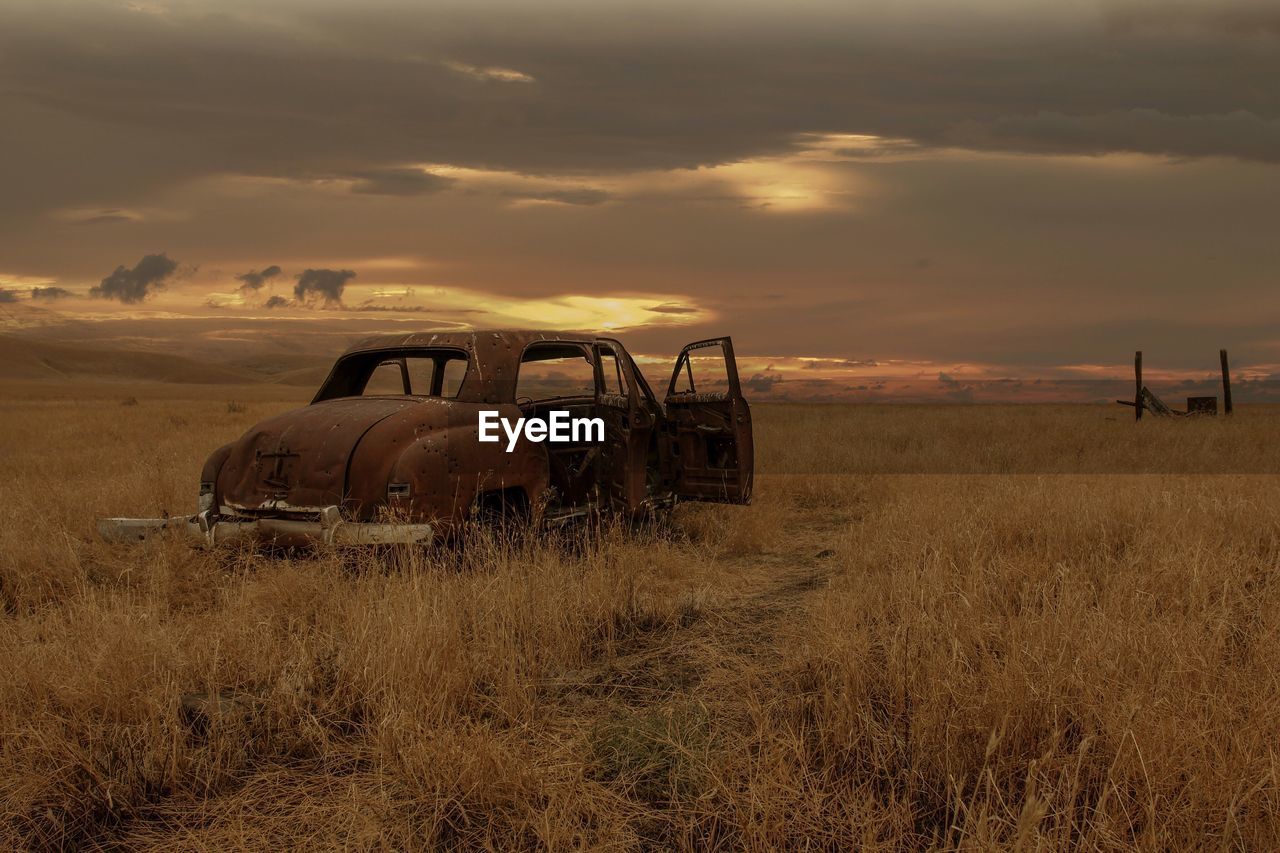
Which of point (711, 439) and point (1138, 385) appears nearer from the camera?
point (711, 439)

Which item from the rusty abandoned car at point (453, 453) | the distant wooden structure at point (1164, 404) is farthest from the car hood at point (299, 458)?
the distant wooden structure at point (1164, 404)

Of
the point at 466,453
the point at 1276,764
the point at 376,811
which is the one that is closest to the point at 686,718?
the point at 376,811

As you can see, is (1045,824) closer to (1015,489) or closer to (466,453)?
(466,453)

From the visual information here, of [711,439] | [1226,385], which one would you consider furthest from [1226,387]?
[711,439]

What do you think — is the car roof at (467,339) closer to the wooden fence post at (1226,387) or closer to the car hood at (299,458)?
the car hood at (299,458)

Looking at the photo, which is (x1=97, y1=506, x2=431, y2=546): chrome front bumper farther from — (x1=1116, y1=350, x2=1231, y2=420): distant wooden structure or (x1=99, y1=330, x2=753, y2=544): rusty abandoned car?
(x1=1116, y1=350, x2=1231, y2=420): distant wooden structure

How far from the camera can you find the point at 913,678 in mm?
3752

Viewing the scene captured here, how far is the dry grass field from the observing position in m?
3.04

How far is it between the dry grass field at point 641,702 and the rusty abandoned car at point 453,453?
1.00 ft

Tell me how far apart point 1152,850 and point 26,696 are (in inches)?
171
